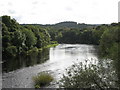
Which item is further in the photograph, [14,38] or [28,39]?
[28,39]

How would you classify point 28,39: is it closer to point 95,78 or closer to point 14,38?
point 14,38

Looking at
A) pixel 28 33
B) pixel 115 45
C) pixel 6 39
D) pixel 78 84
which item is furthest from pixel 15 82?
pixel 28 33

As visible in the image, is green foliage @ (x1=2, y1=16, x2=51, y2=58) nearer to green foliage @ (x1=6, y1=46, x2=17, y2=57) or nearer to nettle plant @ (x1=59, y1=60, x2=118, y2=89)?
green foliage @ (x1=6, y1=46, x2=17, y2=57)

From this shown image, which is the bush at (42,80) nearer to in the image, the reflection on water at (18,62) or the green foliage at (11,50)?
the reflection on water at (18,62)

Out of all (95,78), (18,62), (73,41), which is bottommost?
(18,62)

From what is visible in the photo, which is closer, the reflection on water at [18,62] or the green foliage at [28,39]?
the reflection on water at [18,62]

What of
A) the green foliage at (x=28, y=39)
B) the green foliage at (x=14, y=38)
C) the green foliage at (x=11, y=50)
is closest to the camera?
the green foliage at (x=11, y=50)

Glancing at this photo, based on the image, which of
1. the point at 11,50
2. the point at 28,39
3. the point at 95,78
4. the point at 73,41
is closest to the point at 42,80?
the point at 95,78

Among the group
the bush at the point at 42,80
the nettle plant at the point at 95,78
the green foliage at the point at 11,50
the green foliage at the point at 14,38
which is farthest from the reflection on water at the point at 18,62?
the nettle plant at the point at 95,78

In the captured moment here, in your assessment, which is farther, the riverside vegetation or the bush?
the bush

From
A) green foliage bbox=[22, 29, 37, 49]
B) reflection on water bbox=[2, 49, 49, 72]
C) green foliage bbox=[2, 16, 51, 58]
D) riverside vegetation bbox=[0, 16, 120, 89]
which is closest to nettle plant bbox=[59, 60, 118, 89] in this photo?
riverside vegetation bbox=[0, 16, 120, 89]

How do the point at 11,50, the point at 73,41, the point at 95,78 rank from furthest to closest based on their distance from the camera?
the point at 73,41, the point at 11,50, the point at 95,78

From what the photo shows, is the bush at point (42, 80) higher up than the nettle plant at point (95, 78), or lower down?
lower down

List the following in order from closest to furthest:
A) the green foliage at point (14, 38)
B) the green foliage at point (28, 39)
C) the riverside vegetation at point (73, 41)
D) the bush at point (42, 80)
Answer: the riverside vegetation at point (73, 41) < the bush at point (42, 80) < the green foliage at point (14, 38) < the green foliage at point (28, 39)
